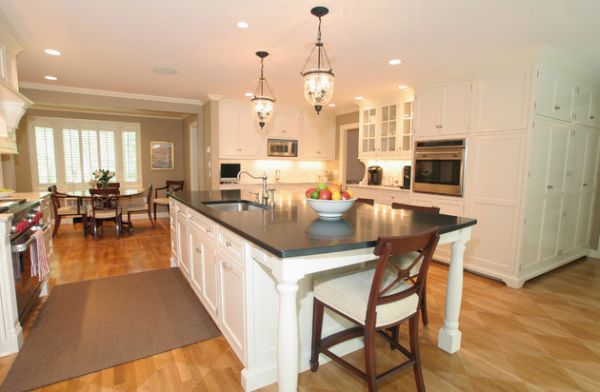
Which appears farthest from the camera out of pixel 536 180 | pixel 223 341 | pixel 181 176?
pixel 181 176

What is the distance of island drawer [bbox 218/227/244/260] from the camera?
70.9 inches

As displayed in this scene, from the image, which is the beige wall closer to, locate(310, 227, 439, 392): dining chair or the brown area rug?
the brown area rug

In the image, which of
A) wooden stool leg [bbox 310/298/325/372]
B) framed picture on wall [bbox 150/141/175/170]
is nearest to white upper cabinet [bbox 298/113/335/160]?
framed picture on wall [bbox 150/141/175/170]

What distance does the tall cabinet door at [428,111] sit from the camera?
411 cm

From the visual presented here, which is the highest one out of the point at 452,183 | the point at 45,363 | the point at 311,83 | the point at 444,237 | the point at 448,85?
the point at 448,85

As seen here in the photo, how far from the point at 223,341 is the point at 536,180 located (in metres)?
3.61

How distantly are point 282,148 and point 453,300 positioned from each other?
4.68 m

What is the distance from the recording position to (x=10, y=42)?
114 inches

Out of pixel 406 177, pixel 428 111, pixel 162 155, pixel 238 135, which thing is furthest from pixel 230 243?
pixel 162 155

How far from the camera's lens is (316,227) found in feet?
5.97

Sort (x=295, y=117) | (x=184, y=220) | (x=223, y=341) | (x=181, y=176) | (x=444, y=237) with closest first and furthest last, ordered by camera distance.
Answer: (x=444, y=237)
(x=223, y=341)
(x=184, y=220)
(x=295, y=117)
(x=181, y=176)

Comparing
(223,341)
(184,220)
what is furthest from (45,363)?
(184,220)

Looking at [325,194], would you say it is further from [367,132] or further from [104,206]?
[104,206]

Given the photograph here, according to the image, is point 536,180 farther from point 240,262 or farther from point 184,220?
point 184,220
